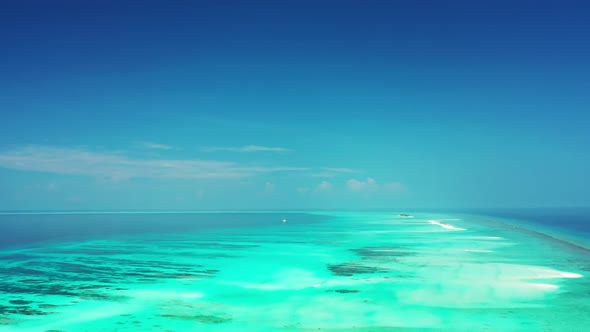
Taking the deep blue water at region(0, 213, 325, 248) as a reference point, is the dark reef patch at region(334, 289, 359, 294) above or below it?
below

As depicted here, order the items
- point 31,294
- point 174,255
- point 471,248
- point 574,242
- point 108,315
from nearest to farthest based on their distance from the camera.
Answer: point 108,315 < point 31,294 < point 174,255 < point 471,248 < point 574,242

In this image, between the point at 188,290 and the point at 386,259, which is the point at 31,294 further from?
the point at 386,259

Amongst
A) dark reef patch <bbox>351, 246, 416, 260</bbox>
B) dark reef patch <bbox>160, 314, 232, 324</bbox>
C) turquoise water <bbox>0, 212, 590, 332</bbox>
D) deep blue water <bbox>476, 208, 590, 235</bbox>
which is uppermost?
deep blue water <bbox>476, 208, 590, 235</bbox>

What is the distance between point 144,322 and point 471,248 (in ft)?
76.8

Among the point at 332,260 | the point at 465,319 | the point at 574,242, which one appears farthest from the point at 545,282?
the point at 574,242

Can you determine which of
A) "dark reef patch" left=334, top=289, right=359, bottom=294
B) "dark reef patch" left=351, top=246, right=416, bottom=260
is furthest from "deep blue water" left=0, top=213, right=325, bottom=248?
"dark reef patch" left=334, top=289, right=359, bottom=294

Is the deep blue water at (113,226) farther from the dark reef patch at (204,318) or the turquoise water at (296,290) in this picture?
the dark reef patch at (204,318)

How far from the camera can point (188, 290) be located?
17.6 m

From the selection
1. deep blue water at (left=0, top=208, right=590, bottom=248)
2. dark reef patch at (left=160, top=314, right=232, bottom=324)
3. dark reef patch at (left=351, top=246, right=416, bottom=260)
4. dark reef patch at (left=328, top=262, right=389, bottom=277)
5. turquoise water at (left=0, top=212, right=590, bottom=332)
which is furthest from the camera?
deep blue water at (left=0, top=208, right=590, bottom=248)

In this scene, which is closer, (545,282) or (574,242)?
(545,282)

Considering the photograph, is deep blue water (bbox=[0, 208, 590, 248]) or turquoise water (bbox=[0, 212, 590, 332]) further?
deep blue water (bbox=[0, 208, 590, 248])

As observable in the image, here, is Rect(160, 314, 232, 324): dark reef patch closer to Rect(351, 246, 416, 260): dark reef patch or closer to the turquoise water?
the turquoise water

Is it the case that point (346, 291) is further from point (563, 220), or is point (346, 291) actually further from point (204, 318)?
point (563, 220)

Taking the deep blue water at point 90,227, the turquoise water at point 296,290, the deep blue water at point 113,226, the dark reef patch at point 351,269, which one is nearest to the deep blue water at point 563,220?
the deep blue water at point 113,226
